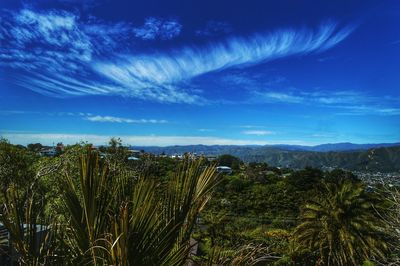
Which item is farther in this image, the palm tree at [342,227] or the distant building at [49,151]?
the distant building at [49,151]

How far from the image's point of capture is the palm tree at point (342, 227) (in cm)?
1958

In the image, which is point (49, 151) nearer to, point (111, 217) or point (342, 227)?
point (342, 227)

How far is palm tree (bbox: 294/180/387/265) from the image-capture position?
19578mm

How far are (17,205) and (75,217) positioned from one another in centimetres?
24

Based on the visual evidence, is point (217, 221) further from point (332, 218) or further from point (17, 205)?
point (17, 205)

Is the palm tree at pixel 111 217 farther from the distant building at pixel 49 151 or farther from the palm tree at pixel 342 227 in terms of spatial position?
the distant building at pixel 49 151

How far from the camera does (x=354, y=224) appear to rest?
1975 centimetres

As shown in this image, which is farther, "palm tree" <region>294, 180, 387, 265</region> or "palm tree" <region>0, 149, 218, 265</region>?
"palm tree" <region>294, 180, 387, 265</region>

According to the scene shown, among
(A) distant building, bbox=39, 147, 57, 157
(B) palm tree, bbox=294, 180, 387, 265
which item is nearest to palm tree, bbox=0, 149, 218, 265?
(B) palm tree, bbox=294, 180, 387, 265

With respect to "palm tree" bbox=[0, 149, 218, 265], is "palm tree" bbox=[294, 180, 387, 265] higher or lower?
lower

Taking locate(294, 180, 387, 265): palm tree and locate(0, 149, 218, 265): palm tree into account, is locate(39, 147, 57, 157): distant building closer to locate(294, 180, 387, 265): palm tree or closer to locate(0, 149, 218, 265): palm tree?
locate(294, 180, 387, 265): palm tree

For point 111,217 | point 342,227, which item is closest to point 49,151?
point 342,227

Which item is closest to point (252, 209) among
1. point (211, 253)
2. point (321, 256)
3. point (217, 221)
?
point (217, 221)

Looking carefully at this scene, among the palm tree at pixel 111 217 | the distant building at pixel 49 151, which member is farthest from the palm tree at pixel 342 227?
the distant building at pixel 49 151
